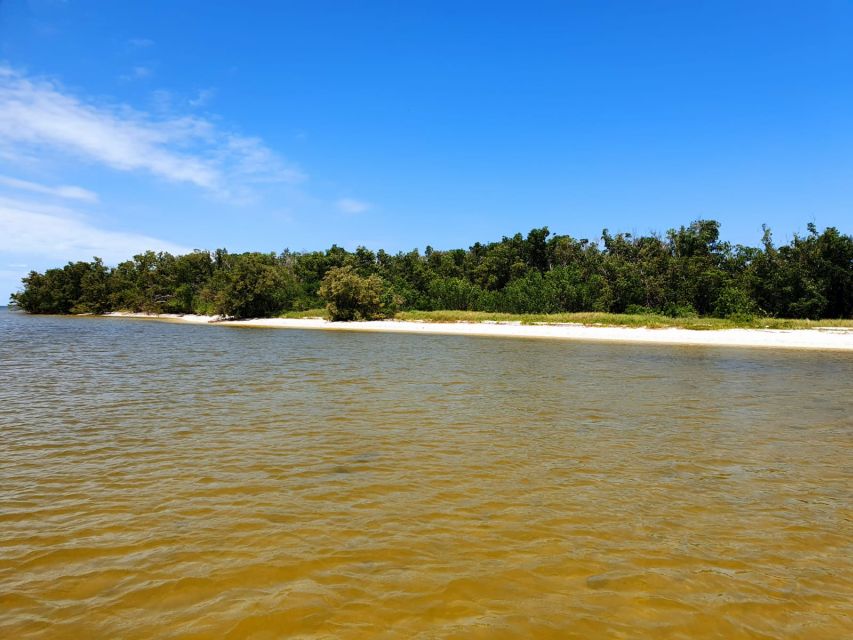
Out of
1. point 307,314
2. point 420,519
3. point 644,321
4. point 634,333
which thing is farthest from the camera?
point 307,314

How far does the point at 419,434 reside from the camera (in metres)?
10.2

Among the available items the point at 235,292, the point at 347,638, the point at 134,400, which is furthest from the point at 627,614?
the point at 235,292

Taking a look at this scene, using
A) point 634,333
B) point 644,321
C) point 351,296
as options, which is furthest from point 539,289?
point 351,296

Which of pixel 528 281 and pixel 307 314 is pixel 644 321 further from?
pixel 307 314

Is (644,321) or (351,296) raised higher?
(351,296)

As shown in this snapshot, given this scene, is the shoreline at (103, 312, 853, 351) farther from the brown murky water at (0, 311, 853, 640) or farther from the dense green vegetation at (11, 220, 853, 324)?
the brown murky water at (0, 311, 853, 640)

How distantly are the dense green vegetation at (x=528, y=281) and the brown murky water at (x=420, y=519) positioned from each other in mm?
49316

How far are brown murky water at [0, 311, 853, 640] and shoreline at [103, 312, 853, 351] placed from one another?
29514mm

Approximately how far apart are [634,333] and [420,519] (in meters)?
45.4

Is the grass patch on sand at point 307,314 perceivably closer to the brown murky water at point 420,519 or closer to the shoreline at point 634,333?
the shoreline at point 634,333

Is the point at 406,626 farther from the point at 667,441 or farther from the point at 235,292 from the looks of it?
the point at 235,292

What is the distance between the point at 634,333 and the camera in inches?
1832

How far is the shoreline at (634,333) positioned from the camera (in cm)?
3859

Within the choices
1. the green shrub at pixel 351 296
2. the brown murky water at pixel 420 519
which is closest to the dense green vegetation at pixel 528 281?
the green shrub at pixel 351 296
